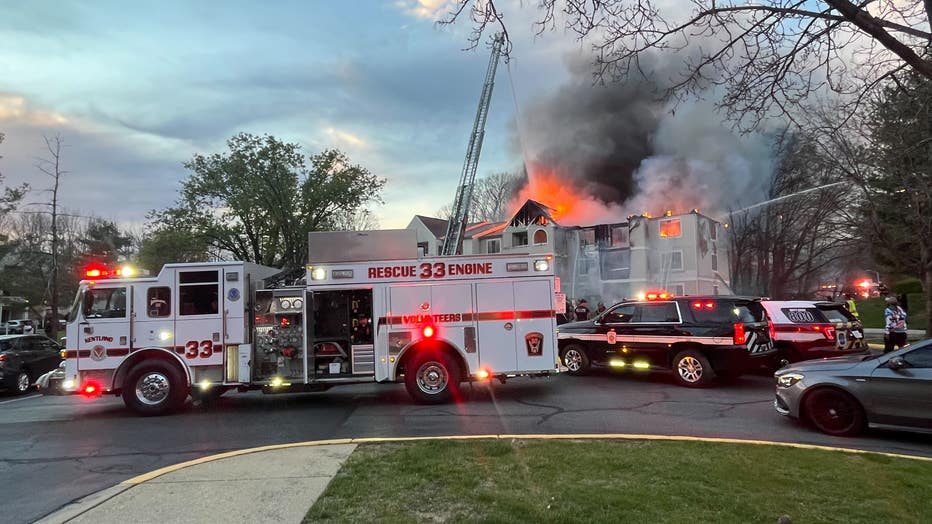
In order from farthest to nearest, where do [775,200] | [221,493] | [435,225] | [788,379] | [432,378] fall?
[435,225], [775,200], [432,378], [788,379], [221,493]

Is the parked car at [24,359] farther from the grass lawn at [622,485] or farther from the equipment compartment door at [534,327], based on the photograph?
the equipment compartment door at [534,327]

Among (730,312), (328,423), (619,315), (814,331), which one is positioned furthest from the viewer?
(619,315)

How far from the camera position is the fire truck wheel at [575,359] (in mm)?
12266

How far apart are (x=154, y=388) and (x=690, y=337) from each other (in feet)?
30.9

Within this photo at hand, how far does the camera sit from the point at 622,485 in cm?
455

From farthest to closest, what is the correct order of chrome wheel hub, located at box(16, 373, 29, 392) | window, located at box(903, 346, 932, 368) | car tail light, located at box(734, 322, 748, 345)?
1. chrome wheel hub, located at box(16, 373, 29, 392)
2. car tail light, located at box(734, 322, 748, 345)
3. window, located at box(903, 346, 932, 368)

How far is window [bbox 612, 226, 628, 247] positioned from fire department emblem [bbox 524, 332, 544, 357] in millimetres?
30755

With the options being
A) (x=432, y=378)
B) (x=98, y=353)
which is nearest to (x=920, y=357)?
(x=432, y=378)

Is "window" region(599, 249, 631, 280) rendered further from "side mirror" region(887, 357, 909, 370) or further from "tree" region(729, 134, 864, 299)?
"side mirror" region(887, 357, 909, 370)

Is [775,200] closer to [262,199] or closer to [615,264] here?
[615,264]

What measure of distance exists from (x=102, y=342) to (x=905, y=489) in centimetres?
1045

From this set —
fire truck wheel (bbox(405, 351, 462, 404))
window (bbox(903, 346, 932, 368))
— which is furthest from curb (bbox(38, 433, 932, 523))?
fire truck wheel (bbox(405, 351, 462, 404))

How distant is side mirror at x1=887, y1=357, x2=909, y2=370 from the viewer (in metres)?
6.40

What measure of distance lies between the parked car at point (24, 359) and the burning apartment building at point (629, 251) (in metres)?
24.2
